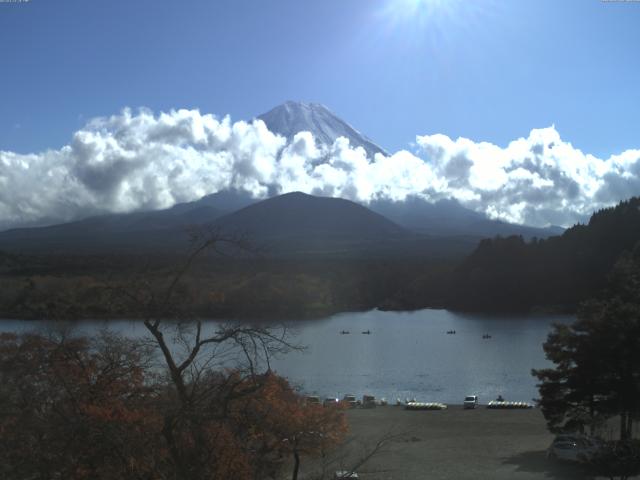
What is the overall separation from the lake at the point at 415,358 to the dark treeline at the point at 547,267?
8.60m

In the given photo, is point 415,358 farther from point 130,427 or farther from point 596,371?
point 130,427

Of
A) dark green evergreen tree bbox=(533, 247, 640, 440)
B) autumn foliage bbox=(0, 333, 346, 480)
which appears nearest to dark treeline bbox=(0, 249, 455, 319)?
autumn foliage bbox=(0, 333, 346, 480)

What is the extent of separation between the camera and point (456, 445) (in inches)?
458

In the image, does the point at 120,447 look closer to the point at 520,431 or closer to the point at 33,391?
the point at 33,391

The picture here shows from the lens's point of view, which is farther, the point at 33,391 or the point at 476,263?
the point at 476,263

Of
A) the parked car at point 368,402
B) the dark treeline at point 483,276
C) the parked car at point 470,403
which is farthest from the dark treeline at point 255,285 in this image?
the parked car at point 470,403

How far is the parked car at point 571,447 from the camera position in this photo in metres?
8.84

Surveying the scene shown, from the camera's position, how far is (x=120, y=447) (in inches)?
140

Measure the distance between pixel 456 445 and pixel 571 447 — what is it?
9.14 ft

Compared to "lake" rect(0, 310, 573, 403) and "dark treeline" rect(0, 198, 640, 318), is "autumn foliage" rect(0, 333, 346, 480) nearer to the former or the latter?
"lake" rect(0, 310, 573, 403)

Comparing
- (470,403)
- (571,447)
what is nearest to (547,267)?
(470,403)

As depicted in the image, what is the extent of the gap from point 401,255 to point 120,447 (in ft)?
256

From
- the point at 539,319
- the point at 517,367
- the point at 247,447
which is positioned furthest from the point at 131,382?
the point at 539,319

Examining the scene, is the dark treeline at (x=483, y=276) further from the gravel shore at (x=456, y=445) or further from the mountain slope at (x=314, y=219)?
the mountain slope at (x=314, y=219)
